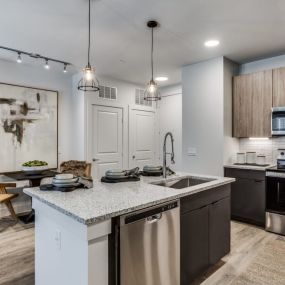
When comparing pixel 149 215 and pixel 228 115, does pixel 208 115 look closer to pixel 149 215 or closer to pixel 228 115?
pixel 228 115

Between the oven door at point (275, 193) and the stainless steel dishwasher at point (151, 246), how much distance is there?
7.21 feet

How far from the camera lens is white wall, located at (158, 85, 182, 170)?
5.78 meters

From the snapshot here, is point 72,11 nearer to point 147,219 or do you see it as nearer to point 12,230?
point 147,219

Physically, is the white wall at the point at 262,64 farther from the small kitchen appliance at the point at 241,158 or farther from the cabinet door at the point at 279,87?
the small kitchen appliance at the point at 241,158

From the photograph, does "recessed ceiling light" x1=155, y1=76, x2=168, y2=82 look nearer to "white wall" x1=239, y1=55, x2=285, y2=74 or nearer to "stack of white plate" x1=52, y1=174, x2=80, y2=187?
Result: "white wall" x1=239, y1=55, x2=285, y2=74

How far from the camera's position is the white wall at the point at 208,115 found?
397cm

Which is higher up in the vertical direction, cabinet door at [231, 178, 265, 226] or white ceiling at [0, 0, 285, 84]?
white ceiling at [0, 0, 285, 84]

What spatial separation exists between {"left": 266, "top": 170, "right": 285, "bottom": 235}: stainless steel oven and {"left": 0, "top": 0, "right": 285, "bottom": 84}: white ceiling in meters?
1.95

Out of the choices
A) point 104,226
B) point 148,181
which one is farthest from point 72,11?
point 104,226

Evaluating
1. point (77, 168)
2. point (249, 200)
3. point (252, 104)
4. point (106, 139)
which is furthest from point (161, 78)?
point (249, 200)

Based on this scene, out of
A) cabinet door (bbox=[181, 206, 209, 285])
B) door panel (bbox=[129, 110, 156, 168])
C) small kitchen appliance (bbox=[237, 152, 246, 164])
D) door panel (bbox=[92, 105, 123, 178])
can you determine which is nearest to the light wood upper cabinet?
small kitchen appliance (bbox=[237, 152, 246, 164])

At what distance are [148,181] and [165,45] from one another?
2139 millimetres

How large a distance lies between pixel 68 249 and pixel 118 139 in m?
3.95

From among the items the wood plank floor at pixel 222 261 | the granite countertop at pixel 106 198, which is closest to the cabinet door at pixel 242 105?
the wood plank floor at pixel 222 261
